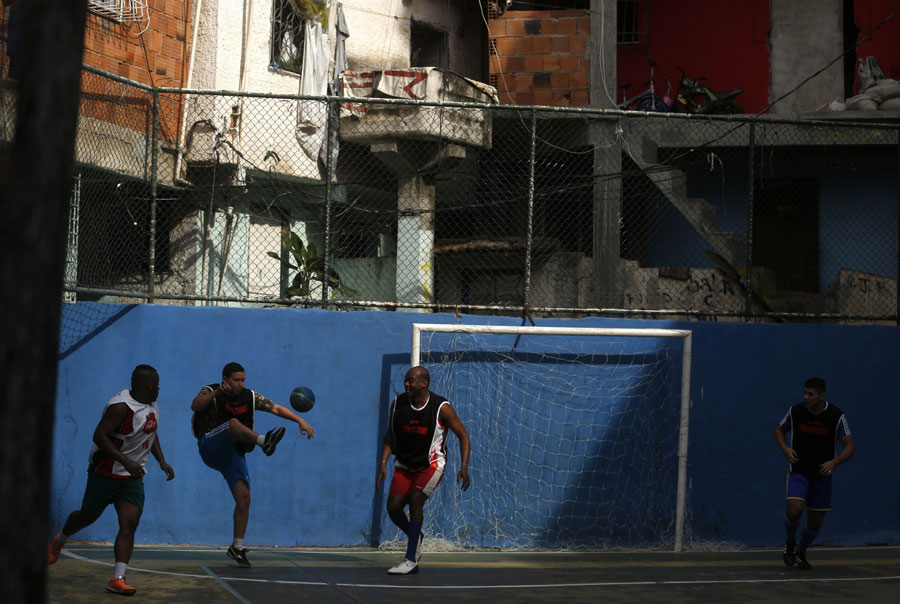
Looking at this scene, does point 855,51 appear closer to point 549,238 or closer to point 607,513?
point 549,238

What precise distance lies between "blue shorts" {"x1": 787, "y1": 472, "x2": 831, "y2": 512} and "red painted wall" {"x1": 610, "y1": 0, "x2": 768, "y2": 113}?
39.4ft

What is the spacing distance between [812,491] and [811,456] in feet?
1.08

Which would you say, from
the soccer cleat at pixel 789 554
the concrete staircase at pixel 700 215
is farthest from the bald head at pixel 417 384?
the concrete staircase at pixel 700 215

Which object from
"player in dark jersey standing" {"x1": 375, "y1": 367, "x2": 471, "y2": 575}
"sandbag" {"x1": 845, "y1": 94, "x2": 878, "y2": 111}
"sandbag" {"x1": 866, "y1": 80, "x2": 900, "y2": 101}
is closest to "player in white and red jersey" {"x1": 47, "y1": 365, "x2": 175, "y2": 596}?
"player in dark jersey standing" {"x1": 375, "y1": 367, "x2": 471, "y2": 575}

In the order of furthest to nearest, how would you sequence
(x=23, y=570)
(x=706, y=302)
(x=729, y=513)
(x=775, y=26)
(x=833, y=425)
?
1. (x=775, y=26)
2. (x=706, y=302)
3. (x=729, y=513)
4. (x=833, y=425)
5. (x=23, y=570)

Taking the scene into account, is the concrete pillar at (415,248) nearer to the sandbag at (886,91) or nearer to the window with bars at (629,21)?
the window with bars at (629,21)

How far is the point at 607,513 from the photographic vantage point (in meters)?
11.6

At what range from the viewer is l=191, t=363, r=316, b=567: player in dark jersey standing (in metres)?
9.17

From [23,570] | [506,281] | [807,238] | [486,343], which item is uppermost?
[807,238]

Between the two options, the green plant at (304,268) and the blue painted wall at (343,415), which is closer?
the blue painted wall at (343,415)

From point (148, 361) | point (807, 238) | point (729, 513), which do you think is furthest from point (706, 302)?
point (148, 361)

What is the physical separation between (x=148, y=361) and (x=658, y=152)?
10.7 meters

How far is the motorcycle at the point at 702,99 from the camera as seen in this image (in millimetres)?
19406

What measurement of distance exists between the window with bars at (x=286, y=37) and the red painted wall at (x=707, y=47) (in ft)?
22.5
